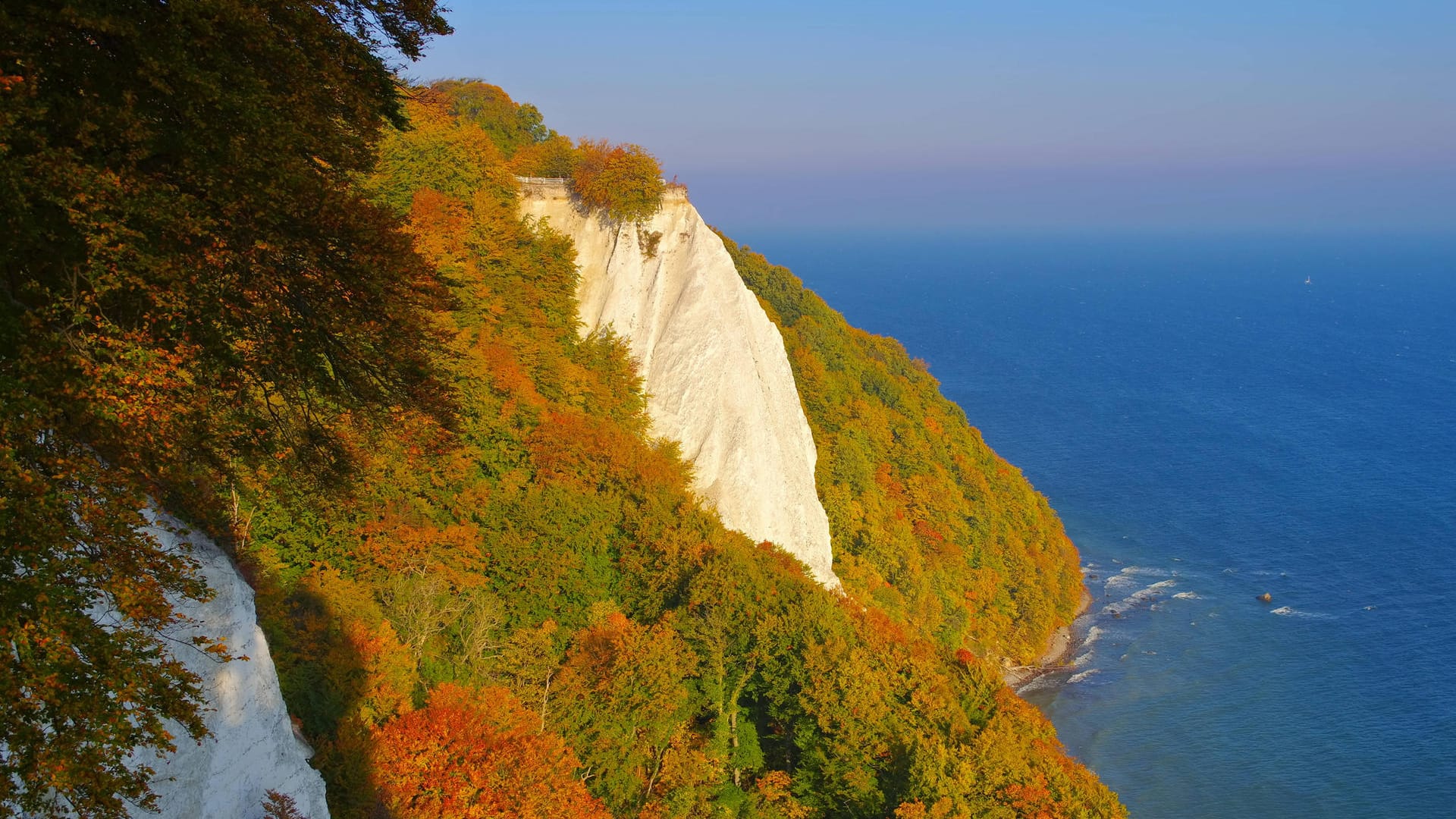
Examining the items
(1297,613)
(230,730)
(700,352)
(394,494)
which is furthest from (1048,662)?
(230,730)

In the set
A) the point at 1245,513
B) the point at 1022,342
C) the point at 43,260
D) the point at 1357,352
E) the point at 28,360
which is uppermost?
the point at 1357,352

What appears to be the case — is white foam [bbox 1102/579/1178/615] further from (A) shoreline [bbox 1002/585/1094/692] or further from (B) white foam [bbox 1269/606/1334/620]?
(B) white foam [bbox 1269/606/1334/620]

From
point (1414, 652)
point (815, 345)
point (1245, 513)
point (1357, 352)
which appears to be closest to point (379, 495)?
point (815, 345)

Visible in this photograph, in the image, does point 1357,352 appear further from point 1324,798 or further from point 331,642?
point 331,642

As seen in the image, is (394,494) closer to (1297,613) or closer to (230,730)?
(230,730)

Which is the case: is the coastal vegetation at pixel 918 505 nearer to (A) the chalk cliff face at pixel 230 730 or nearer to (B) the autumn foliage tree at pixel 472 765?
(B) the autumn foliage tree at pixel 472 765

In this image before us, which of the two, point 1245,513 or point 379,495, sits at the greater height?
point 1245,513
